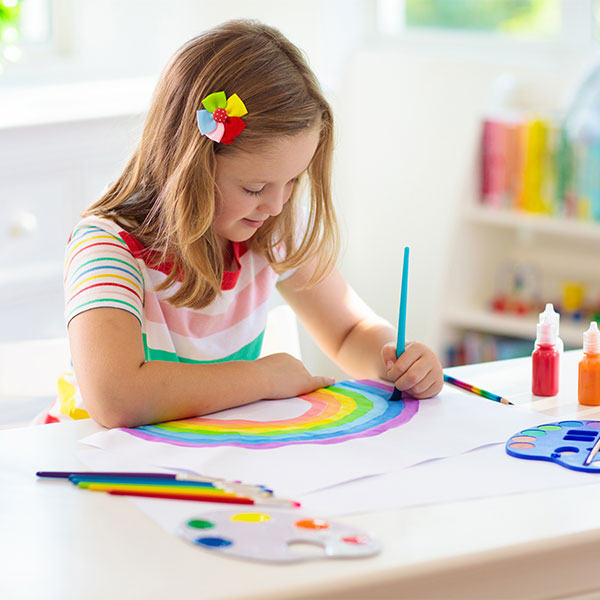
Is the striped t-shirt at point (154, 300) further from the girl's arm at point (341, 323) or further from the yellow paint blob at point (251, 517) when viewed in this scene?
A: the yellow paint blob at point (251, 517)

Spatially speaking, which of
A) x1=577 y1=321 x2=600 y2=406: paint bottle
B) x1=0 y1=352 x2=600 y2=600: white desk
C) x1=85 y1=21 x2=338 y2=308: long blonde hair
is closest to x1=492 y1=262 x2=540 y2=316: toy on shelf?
x1=85 y1=21 x2=338 y2=308: long blonde hair

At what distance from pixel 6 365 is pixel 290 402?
1.67ft

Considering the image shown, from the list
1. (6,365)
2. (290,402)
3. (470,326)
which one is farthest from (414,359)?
(470,326)

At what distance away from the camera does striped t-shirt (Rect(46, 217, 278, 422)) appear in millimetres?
1220

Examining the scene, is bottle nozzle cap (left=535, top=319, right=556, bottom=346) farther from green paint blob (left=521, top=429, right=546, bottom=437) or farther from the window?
the window

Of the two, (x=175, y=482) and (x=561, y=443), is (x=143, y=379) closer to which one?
(x=175, y=482)

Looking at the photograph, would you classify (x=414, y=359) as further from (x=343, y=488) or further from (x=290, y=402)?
(x=343, y=488)

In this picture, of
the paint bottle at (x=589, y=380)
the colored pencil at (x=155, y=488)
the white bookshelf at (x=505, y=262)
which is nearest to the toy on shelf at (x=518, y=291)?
the white bookshelf at (x=505, y=262)

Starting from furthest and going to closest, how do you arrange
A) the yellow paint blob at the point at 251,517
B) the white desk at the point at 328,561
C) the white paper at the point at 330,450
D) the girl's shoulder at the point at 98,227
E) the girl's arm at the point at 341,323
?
the girl's arm at the point at 341,323
the girl's shoulder at the point at 98,227
the white paper at the point at 330,450
the yellow paint blob at the point at 251,517
the white desk at the point at 328,561

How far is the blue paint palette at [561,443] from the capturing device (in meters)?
0.99

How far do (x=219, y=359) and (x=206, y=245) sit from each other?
0.61 ft

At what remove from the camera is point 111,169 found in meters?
2.73

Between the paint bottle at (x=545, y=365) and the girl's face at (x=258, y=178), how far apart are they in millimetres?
360

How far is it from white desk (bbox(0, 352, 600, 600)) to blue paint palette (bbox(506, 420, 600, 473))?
60 millimetres
